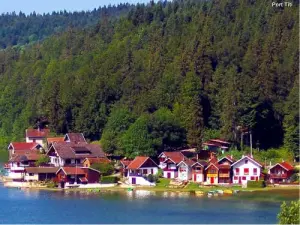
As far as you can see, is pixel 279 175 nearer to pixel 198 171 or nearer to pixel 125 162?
pixel 198 171

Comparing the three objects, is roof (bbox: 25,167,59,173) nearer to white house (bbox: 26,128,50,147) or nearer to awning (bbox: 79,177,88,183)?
awning (bbox: 79,177,88,183)

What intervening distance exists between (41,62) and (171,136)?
102 feet

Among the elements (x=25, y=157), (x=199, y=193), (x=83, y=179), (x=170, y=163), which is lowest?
(x=199, y=193)

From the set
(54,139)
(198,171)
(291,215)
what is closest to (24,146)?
(54,139)

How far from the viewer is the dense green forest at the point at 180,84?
41562mm

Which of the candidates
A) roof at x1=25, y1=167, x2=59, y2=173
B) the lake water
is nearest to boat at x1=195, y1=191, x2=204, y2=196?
the lake water

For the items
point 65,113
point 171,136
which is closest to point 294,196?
point 171,136

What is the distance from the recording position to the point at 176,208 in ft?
100

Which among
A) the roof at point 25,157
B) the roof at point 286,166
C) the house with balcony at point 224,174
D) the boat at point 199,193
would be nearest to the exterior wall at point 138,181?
the house with balcony at point 224,174

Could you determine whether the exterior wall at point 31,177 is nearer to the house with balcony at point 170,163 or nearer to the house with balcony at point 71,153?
the house with balcony at point 71,153

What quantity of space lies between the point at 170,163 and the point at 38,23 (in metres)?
103

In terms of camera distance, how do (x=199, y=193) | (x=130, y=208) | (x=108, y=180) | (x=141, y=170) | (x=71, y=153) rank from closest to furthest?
(x=130, y=208)
(x=199, y=193)
(x=108, y=180)
(x=141, y=170)
(x=71, y=153)

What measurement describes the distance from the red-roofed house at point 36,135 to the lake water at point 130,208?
14.6 m

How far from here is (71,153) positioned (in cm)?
4056
